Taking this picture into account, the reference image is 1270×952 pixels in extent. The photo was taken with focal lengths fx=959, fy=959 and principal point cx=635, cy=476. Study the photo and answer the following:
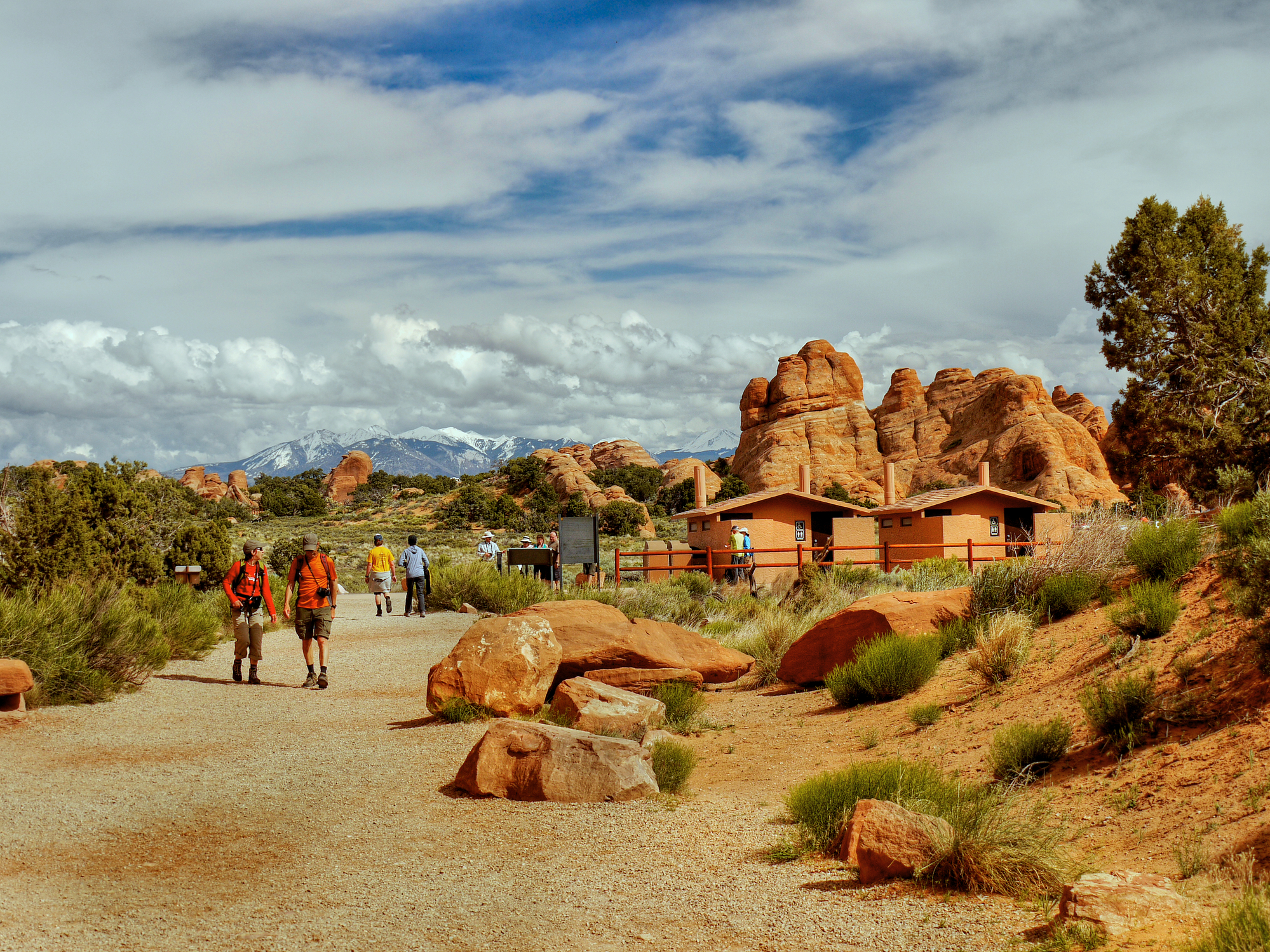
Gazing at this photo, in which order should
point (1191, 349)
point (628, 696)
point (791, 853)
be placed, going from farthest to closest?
point (1191, 349)
point (628, 696)
point (791, 853)

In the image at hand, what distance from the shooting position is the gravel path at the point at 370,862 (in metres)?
4.46

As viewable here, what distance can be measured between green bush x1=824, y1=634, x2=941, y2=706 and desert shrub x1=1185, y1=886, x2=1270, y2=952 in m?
5.95

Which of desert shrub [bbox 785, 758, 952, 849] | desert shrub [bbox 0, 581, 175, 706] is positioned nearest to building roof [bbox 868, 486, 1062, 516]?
desert shrub [bbox 0, 581, 175, 706]

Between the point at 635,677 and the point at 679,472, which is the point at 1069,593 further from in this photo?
the point at 679,472

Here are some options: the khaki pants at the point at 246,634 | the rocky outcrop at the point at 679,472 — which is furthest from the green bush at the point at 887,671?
the rocky outcrop at the point at 679,472

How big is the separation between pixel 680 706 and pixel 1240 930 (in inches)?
277

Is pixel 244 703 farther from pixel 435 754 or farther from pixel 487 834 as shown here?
pixel 487 834

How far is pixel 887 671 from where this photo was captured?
31.6ft

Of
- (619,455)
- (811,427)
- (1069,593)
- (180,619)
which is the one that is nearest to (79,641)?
(180,619)

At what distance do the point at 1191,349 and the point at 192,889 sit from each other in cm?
3749

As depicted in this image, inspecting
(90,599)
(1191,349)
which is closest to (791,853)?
(90,599)

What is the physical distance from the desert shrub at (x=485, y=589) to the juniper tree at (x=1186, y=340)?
79.4 ft

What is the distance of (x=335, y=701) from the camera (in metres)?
11.1

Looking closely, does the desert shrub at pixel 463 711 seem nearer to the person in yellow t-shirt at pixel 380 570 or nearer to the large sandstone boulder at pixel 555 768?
the large sandstone boulder at pixel 555 768
